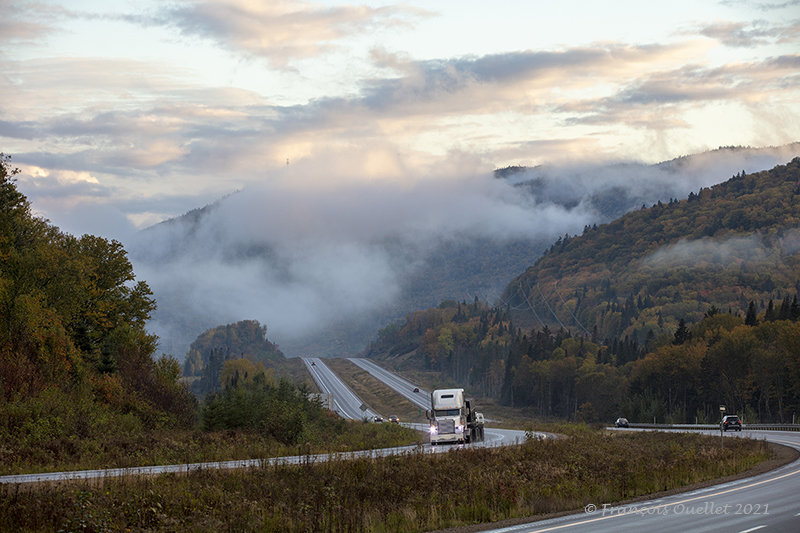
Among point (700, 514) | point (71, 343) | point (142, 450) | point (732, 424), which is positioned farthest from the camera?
point (732, 424)

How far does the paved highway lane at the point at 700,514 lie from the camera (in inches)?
770

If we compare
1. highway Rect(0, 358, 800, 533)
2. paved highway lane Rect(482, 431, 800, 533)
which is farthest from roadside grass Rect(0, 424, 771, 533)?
paved highway lane Rect(482, 431, 800, 533)

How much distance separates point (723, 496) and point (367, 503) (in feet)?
41.7

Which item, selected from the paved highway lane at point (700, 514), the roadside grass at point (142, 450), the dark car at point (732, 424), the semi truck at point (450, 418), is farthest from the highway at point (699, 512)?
the dark car at point (732, 424)

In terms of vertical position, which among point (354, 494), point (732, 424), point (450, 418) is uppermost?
point (354, 494)

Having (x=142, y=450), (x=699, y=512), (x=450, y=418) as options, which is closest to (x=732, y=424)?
(x=450, y=418)

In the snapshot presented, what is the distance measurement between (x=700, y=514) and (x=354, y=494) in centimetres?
1090

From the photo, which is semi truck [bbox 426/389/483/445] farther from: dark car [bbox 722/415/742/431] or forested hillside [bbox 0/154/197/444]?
dark car [bbox 722/415/742/431]

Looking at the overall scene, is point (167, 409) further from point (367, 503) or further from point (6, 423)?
point (367, 503)

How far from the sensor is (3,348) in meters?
48.5

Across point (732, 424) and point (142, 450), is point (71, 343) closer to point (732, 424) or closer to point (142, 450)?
point (142, 450)

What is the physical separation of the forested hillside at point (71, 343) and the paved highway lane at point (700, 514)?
87.8ft

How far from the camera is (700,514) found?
21.6 meters

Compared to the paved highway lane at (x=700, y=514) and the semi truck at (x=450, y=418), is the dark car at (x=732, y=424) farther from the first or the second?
the paved highway lane at (x=700, y=514)
